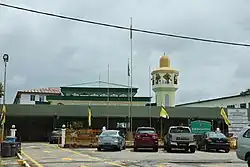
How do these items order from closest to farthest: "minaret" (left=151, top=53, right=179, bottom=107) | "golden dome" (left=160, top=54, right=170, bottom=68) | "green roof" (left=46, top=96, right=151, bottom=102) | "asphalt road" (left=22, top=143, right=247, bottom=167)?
"asphalt road" (left=22, top=143, right=247, bottom=167) → "green roof" (left=46, top=96, right=151, bottom=102) → "minaret" (left=151, top=53, right=179, bottom=107) → "golden dome" (left=160, top=54, right=170, bottom=68)

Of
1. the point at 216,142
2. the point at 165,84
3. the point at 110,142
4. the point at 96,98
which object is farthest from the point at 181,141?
the point at 165,84

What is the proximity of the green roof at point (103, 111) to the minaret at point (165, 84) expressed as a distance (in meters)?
14.1

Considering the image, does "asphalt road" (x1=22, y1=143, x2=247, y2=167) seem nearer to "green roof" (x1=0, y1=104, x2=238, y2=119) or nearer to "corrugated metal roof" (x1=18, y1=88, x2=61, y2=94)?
"green roof" (x1=0, y1=104, x2=238, y2=119)

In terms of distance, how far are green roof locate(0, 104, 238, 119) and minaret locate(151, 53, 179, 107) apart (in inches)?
554

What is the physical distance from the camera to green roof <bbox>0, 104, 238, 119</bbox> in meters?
49.4

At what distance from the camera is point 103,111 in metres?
50.8

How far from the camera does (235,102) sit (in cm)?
7350

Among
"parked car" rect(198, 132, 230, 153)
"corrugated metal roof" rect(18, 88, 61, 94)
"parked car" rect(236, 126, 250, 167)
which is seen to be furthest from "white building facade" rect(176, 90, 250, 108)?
"parked car" rect(236, 126, 250, 167)

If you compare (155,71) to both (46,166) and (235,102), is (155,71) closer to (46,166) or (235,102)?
(235,102)

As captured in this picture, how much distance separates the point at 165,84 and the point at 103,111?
18.3 metres

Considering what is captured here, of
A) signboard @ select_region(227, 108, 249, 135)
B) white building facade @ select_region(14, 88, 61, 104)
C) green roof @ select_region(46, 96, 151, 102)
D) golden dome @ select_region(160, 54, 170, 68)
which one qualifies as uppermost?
golden dome @ select_region(160, 54, 170, 68)

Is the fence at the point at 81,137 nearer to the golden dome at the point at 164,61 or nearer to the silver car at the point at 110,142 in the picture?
the silver car at the point at 110,142

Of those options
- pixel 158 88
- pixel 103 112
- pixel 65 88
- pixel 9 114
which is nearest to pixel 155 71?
pixel 158 88

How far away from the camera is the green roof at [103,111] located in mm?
49406
